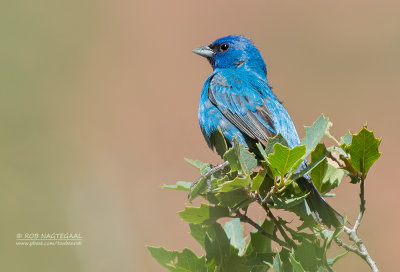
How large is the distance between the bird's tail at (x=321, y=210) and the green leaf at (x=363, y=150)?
212 mm

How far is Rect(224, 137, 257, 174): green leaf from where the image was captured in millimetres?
1459

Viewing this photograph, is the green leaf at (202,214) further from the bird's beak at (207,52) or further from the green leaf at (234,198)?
the bird's beak at (207,52)

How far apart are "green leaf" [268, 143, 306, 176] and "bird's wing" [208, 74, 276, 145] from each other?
812mm

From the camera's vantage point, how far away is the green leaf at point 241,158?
1459 millimetres

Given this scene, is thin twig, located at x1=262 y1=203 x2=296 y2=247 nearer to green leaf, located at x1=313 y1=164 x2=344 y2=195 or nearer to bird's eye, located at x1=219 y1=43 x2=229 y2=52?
green leaf, located at x1=313 y1=164 x2=344 y2=195

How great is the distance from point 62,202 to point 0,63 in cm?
264

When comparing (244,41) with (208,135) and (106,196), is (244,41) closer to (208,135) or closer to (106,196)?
(208,135)

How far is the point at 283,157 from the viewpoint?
Answer: 142 centimetres

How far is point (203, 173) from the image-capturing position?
1665 millimetres

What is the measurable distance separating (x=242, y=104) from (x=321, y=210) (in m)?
0.92

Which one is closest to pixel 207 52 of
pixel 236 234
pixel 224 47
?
pixel 224 47

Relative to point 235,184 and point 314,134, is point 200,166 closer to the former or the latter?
point 235,184

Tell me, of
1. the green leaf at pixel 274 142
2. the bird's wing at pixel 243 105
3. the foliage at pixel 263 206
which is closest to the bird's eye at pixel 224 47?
the bird's wing at pixel 243 105

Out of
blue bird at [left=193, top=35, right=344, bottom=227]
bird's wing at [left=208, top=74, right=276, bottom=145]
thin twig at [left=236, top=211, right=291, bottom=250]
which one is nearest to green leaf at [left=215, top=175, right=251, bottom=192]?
thin twig at [left=236, top=211, right=291, bottom=250]
